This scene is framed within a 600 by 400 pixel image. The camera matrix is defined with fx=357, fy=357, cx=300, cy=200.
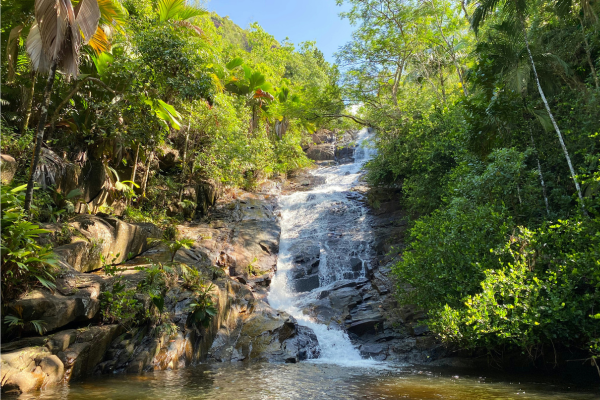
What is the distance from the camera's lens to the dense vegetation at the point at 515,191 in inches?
293

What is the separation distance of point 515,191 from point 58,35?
11739mm

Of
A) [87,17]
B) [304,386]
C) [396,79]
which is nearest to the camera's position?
[304,386]

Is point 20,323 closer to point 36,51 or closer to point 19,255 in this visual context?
point 19,255

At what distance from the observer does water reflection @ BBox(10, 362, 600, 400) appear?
5.81 meters

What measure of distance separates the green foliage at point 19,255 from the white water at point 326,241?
293 inches

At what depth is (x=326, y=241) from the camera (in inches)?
680

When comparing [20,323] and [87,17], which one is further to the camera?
[87,17]

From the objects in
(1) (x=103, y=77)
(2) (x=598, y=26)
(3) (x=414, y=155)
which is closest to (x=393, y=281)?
(3) (x=414, y=155)

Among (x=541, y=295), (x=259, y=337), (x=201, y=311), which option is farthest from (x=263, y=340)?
(x=541, y=295)

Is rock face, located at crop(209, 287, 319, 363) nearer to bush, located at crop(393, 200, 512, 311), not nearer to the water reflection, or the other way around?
the water reflection

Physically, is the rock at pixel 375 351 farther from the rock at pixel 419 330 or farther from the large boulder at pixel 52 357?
the large boulder at pixel 52 357

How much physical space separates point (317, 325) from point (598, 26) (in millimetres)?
12043

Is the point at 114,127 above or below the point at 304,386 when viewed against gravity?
above

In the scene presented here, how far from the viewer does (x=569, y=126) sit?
10.4 m
